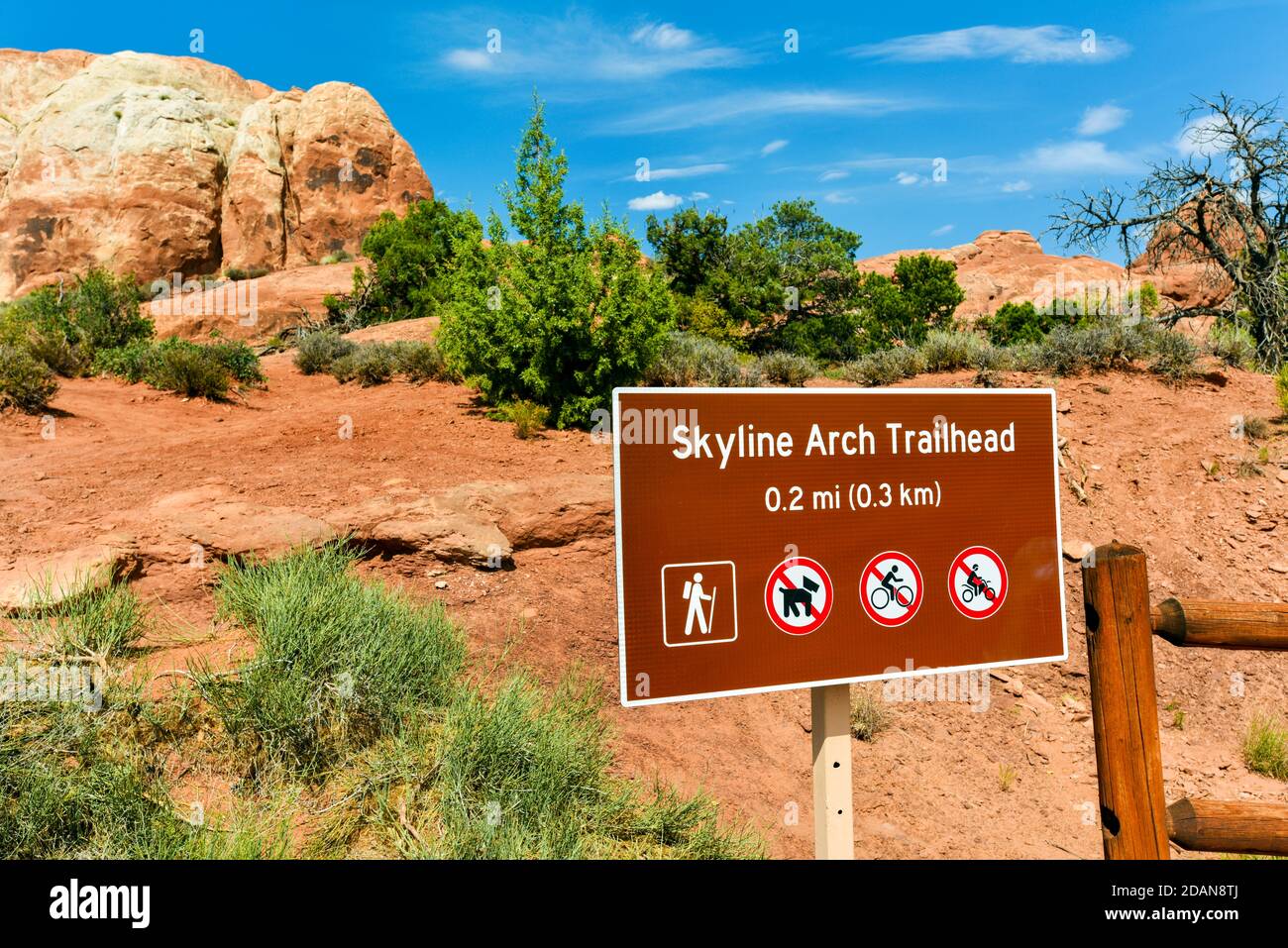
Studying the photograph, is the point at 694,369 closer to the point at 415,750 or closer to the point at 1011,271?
the point at 415,750

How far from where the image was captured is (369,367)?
1285 centimetres

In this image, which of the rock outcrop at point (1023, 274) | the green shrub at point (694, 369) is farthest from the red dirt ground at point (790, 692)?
the rock outcrop at point (1023, 274)

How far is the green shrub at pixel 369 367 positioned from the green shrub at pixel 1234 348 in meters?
13.0

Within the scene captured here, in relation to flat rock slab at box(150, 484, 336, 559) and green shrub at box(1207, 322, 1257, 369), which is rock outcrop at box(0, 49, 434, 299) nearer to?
flat rock slab at box(150, 484, 336, 559)

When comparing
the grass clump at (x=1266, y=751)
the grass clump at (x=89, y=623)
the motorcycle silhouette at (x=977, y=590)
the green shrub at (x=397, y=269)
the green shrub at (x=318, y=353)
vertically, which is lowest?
the grass clump at (x=1266, y=751)

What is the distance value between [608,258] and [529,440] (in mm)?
Result: 2475

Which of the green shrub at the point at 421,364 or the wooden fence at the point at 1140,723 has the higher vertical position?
the green shrub at the point at 421,364

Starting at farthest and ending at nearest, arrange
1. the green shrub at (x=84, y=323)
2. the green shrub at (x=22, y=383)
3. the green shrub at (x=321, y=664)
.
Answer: the green shrub at (x=84, y=323)
the green shrub at (x=22, y=383)
the green shrub at (x=321, y=664)

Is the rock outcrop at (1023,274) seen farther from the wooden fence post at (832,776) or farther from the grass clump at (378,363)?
Answer: the wooden fence post at (832,776)

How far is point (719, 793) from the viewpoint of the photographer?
496 cm

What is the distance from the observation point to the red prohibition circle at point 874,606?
2713 millimetres

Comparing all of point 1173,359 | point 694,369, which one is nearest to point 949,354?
point 1173,359

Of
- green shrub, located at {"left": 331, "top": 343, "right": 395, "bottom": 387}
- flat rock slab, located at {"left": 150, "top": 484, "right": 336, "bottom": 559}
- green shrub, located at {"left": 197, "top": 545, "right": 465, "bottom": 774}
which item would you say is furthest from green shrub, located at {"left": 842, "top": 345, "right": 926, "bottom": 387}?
green shrub, located at {"left": 197, "top": 545, "right": 465, "bottom": 774}

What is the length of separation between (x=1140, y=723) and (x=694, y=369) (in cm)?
901
